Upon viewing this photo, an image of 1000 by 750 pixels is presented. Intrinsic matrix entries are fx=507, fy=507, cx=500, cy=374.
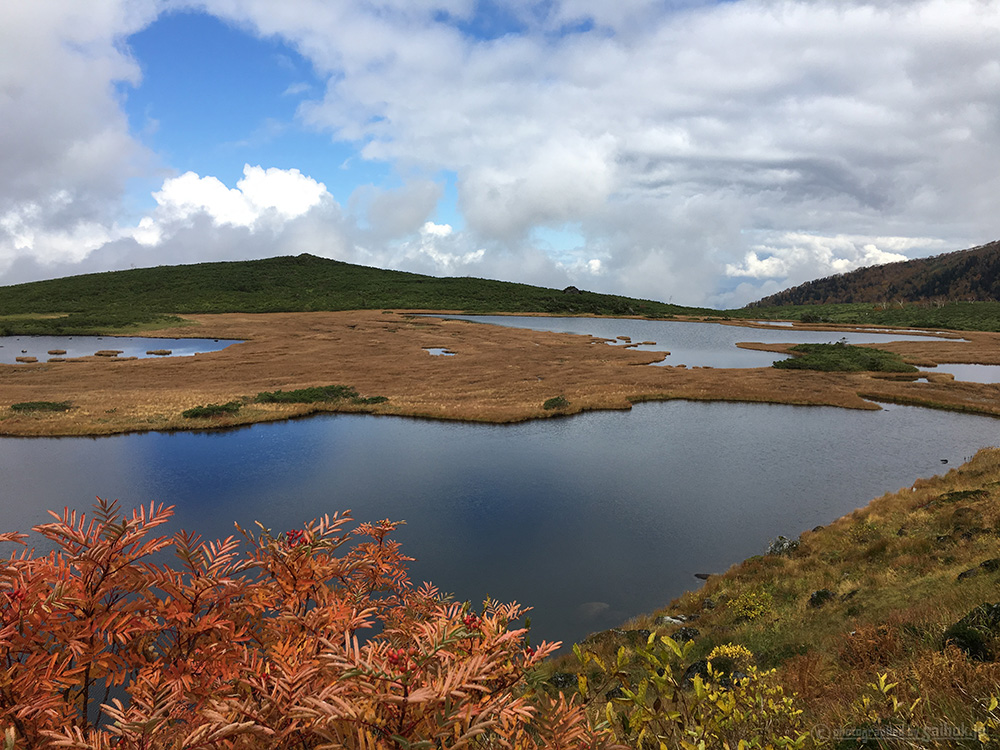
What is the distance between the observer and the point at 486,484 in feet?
95.5

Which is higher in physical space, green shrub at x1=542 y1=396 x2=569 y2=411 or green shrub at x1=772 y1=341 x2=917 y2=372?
green shrub at x1=772 y1=341 x2=917 y2=372

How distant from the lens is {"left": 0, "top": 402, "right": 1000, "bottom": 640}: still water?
20.9 m

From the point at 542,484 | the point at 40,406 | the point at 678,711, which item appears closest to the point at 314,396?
the point at 40,406

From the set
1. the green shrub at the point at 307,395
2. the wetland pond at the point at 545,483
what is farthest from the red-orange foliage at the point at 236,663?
the green shrub at the point at 307,395

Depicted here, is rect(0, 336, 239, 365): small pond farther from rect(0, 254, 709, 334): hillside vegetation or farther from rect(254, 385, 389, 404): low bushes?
rect(254, 385, 389, 404): low bushes

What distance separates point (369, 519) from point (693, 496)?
56.8 ft

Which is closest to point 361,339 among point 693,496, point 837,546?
point 693,496

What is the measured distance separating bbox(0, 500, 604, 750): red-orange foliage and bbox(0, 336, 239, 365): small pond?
279 ft

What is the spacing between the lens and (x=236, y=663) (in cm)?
386

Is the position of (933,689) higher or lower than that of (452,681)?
lower

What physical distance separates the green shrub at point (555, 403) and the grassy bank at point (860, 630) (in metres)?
25.1

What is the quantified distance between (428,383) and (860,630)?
163 ft

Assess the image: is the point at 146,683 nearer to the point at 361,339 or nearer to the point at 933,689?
the point at 933,689

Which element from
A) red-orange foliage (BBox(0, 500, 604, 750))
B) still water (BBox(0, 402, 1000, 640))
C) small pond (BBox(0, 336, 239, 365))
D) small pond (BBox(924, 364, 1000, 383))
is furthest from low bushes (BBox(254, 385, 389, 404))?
small pond (BBox(924, 364, 1000, 383))
